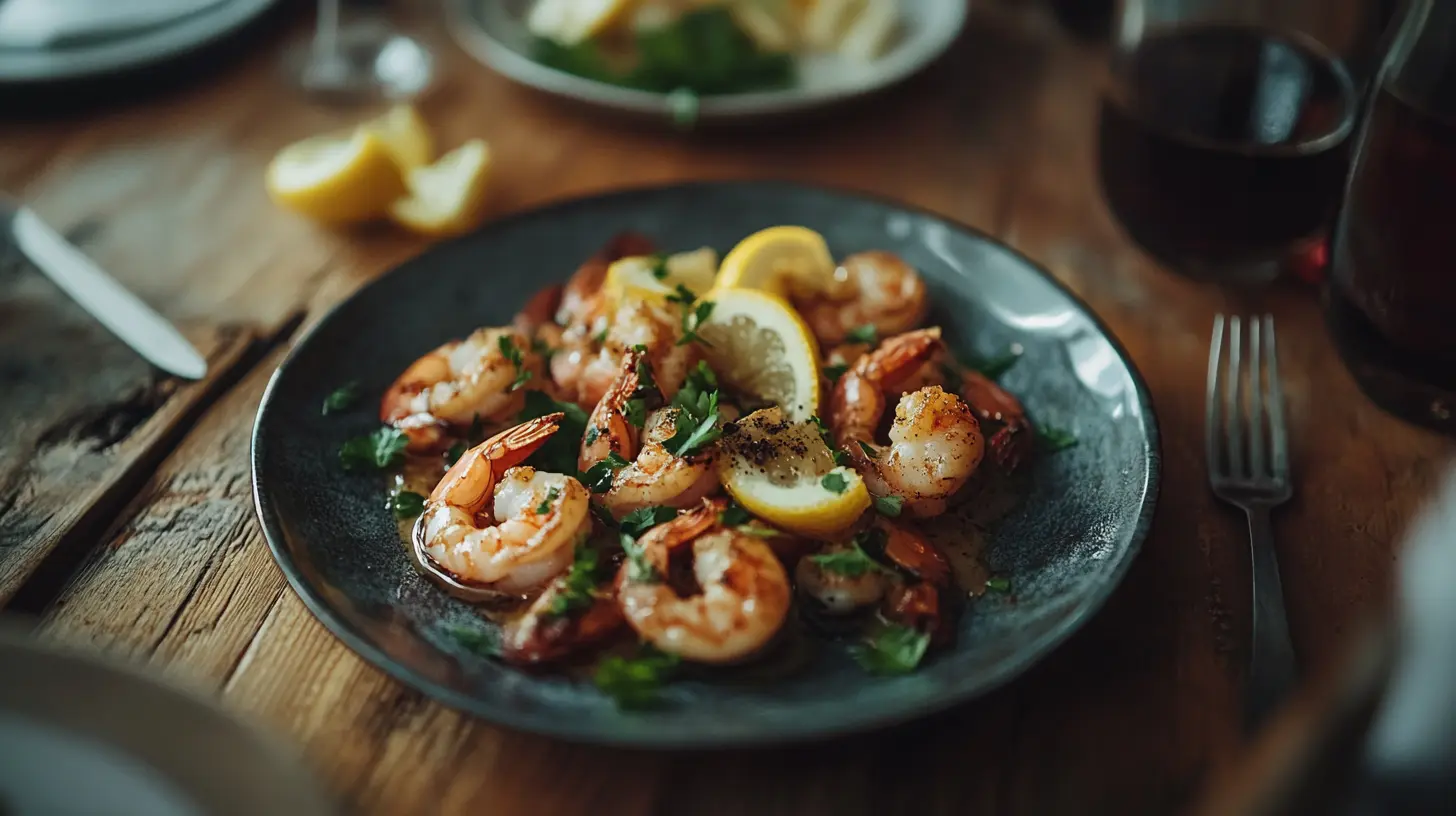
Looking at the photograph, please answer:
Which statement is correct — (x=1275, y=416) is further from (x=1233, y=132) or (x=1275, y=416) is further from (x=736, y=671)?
(x=736, y=671)

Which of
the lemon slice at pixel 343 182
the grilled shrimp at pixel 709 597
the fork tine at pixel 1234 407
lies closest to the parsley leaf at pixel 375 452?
the grilled shrimp at pixel 709 597

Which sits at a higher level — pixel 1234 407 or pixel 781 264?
pixel 781 264

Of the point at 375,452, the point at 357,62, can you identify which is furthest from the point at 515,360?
the point at 357,62

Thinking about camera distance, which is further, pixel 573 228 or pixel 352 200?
pixel 352 200

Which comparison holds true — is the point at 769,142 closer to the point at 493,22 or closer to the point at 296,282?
the point at 493,22

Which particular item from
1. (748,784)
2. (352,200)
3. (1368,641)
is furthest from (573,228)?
(1368,641)

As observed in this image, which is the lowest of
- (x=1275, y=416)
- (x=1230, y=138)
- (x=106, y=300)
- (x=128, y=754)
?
(x=1275, y=416)
